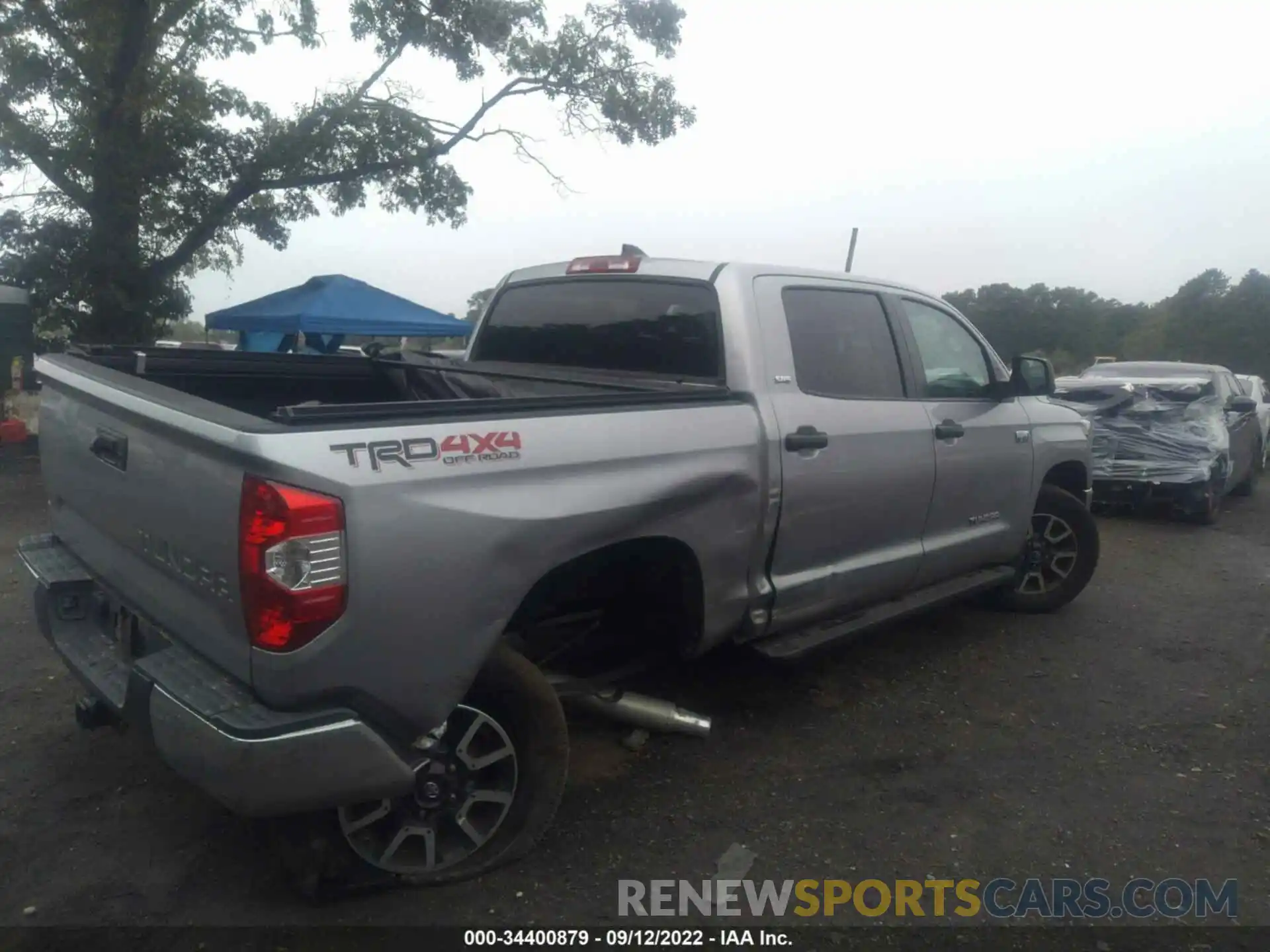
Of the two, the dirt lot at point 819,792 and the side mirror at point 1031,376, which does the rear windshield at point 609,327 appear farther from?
the side mirror at point 1031,376

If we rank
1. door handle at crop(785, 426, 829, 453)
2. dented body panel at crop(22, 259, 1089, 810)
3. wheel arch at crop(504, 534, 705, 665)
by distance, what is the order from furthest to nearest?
door handle at crop(785, 426, 829, 453) < wheel arch at crop(504, 534, 705, 665) < dented body panel at crop(22, 259, 1089, 810)

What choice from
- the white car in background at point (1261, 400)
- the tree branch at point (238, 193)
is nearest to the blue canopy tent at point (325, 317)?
the tree branch at point (238, 193)

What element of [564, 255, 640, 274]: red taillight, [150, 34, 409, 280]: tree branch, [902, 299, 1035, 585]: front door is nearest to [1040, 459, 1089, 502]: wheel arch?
[902, 299, 1035, 585]: front door

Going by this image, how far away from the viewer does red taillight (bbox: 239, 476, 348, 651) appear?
229 cm

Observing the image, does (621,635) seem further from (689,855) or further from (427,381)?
(427,381)

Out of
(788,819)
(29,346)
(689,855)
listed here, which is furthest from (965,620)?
(29,346)

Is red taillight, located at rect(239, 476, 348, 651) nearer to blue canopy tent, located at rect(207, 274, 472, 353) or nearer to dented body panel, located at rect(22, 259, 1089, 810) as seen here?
dented body panel, located at rect(22, 259, 1089, 810)

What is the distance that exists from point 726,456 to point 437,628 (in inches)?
50.7

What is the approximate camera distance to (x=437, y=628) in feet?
8.34

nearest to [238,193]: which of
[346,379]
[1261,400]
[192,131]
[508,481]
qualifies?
[192,131]

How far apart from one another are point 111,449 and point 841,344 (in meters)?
2.81

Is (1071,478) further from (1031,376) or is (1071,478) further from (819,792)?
(819,792)

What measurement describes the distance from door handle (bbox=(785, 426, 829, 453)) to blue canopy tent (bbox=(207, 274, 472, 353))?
9.61 meters

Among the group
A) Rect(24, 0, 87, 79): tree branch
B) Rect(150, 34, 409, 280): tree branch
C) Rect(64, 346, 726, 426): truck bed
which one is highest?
Rect(24, 0, 87, 79): tree branch
